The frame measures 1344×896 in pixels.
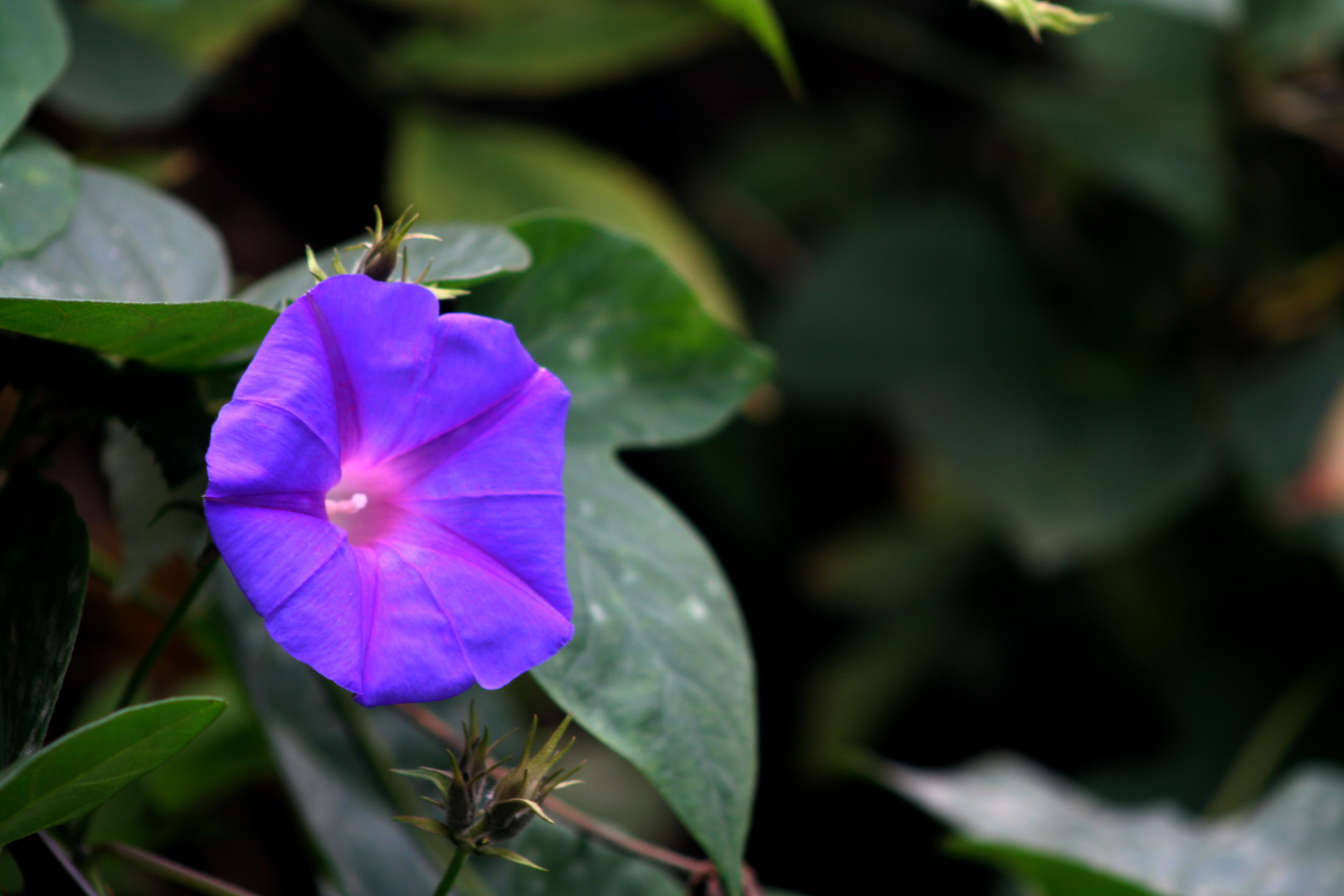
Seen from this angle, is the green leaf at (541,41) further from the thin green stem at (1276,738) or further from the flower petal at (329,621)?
the thin green stem at (1276,738)

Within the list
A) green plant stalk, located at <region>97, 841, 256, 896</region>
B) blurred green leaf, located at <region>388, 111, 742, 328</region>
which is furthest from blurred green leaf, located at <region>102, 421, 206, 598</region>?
blurred green leaf, located at <region>388, 111, 742, 328</region>

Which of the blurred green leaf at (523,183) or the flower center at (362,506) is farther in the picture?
the blurred green leaf at (523,183)

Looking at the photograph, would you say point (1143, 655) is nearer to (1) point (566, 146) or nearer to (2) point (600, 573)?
(1) point (566, 146)

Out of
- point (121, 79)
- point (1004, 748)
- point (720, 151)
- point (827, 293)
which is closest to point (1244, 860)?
point (1004, 748)

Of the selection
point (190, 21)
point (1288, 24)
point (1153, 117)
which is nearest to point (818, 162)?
point (1153, 117)

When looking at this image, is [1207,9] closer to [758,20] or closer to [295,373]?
[758,20]

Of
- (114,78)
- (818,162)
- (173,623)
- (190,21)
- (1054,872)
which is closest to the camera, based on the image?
(173,623)

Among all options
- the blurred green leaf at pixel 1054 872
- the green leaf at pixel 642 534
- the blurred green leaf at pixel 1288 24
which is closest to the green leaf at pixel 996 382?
the blurred green leaf at pixel 1288 24
